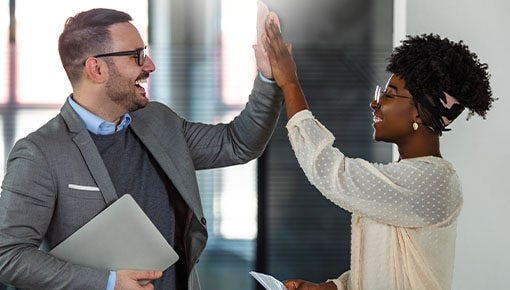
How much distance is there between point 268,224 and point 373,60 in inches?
34.3

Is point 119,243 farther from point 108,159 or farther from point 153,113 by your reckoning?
point 153,113

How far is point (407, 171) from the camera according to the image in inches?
85.4

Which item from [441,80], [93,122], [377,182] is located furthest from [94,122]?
[441,80]

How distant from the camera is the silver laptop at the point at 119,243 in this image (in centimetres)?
225

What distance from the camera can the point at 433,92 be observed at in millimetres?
2184

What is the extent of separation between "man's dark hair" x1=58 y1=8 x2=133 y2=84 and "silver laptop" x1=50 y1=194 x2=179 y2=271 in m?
0.45

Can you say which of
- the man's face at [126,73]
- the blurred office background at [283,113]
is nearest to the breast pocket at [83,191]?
the man's face at [126,73]

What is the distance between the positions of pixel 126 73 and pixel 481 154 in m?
2.04

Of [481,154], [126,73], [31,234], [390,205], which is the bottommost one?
[481,154]

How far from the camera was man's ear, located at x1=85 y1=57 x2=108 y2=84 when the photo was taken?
2486mm

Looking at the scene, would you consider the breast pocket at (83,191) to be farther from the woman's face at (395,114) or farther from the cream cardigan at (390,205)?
the woman's face at (395,114)

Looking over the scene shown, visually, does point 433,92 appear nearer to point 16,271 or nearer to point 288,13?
point 16,271

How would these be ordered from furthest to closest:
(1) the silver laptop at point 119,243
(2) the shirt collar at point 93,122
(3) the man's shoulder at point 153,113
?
(3) the man's shoulder at point 153,113
(2) the shirt collar at point 93,122
(1) the silver laptop at point 119,243

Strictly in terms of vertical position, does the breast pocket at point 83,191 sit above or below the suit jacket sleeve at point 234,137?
below
